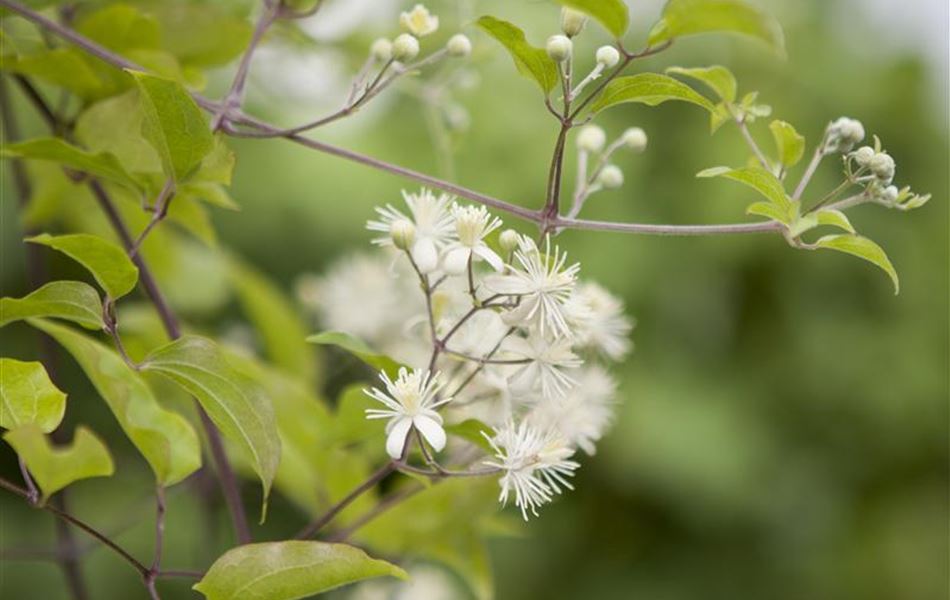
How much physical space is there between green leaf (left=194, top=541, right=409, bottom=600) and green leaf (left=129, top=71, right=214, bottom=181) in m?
0.16

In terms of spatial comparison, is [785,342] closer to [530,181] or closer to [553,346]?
[530,181]

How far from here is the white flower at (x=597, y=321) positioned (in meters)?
0.46

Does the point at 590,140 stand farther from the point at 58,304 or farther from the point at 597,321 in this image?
the point at 58,304

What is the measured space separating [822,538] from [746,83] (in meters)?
0.76

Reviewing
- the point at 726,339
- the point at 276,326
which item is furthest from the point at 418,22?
the point at 726,339

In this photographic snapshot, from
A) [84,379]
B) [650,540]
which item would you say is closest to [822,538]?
[650,540]

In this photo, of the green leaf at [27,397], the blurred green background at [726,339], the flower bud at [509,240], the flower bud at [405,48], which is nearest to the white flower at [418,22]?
the flower bud at [405,48]

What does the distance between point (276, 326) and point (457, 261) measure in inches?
18.9

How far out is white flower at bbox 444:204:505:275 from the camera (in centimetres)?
43

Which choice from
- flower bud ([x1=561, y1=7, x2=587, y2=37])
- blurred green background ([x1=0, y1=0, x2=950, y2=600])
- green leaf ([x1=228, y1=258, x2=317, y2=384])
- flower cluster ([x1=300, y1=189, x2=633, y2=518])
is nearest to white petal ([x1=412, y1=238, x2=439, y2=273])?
flower cluster ([x1=300, y1=189, x2=633, y2=518])

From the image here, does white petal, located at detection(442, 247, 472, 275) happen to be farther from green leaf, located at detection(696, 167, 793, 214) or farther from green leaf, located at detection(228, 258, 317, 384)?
green leaf, located at detection(228, 258, 317, 384)

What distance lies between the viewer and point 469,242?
0.44 meters

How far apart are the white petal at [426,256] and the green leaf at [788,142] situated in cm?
15

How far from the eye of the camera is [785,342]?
5.90 ft
